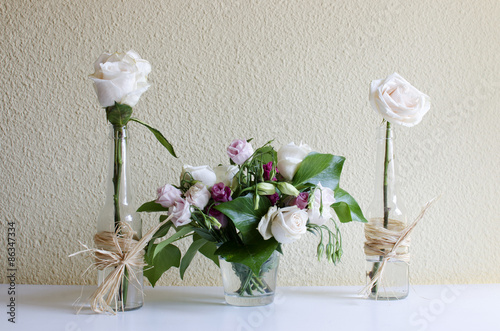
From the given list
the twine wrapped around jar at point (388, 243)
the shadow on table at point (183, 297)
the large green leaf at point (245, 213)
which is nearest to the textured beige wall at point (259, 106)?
the shadow on table at point (183, 297)

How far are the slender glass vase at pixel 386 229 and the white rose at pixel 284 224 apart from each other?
18cm

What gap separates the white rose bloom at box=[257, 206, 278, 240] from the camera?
0.67 m

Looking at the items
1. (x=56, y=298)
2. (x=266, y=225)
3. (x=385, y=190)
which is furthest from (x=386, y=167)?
(x=56, y=298)

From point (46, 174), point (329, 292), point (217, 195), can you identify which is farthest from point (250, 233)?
point (46, 174)

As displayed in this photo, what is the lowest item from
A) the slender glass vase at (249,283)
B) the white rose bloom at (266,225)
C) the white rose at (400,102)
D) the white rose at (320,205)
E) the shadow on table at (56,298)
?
the shadow on table at (56,298)

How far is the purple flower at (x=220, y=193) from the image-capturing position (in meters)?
0.70

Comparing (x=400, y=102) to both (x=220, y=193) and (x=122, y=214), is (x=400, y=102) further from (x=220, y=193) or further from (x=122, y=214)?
(x=122, y=214)

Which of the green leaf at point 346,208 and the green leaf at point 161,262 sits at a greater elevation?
the green leaf at point 346,208

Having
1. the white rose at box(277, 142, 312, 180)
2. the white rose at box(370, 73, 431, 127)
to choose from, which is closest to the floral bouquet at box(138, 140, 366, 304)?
the white rose at box(277, 142, 312, 180)

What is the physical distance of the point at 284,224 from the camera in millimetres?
653

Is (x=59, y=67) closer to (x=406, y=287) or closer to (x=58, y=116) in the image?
(x=58, y=116)

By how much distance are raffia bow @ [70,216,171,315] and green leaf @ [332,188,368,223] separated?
11.1 inches

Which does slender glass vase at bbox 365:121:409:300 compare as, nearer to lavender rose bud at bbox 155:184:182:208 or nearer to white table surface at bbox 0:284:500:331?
white table surface at bbox 0:284:500:331

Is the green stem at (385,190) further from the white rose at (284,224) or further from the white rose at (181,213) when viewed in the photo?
the white rose at (181,213)
